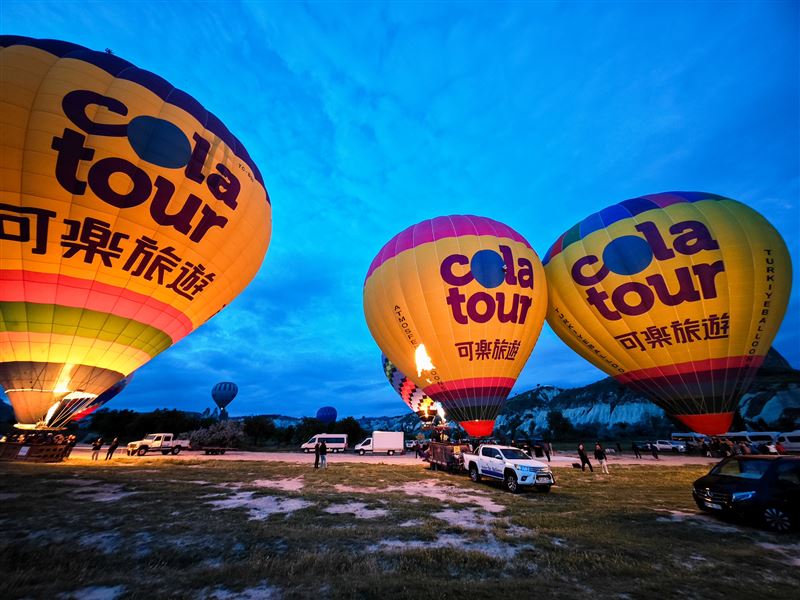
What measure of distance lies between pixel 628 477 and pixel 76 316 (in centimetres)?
2490

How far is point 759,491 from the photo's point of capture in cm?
823

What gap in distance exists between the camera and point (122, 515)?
26.7 feet

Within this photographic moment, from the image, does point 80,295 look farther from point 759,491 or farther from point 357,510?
point 759,491

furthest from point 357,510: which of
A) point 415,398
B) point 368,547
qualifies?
point 415,398

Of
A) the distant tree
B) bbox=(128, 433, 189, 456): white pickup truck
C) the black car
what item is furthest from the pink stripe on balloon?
the distant tree

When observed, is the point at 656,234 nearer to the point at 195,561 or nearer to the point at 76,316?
the point at 195,561

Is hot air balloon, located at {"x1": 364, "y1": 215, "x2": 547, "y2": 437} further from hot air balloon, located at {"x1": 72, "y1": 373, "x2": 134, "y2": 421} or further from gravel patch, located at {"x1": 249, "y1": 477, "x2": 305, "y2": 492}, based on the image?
hot air balloon, located at {"x1": 72, "y1": 373, "x2": 134, "y2": 421}

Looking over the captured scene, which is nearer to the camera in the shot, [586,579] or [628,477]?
[586,579]

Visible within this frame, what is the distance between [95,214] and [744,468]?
2124 centimetres

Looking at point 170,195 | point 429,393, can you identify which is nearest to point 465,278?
point 429,393

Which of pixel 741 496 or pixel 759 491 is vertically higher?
pixel 759 491

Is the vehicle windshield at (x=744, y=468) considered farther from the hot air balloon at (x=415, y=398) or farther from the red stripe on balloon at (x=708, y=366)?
the hot air balloon at (x=415, y=398)

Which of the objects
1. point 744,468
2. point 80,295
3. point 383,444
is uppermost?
point 80,295

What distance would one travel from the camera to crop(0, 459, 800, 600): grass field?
470cm
